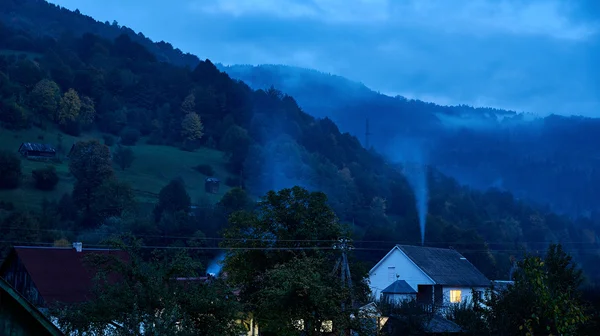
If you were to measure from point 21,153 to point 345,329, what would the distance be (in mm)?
123272

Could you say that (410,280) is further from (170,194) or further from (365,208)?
(365,208)

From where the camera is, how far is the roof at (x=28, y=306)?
13.6m

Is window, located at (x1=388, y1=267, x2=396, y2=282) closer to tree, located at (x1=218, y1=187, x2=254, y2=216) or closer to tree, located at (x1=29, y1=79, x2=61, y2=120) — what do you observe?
tree, located at (x1=218, y1=187, x2=254, y2=216)

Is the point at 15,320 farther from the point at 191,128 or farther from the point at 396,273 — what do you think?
the point at 191,128

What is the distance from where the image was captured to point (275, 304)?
3853 cm

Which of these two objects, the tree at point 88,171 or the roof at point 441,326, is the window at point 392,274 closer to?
the roof at point 441,326

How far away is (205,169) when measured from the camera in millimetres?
164375

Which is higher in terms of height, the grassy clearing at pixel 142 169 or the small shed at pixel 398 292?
the grassy clearing at pixel 142 169

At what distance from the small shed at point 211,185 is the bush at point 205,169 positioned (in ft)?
21.5

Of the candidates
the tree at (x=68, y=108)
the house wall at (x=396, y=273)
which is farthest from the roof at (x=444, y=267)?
the tree at (x=68, y=108)

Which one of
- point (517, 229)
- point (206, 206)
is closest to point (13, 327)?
point (206, 206)

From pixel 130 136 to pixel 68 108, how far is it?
14.6 m

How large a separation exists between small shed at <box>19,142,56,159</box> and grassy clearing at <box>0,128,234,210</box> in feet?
5.59

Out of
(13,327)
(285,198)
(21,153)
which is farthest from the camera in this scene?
(21,153)
